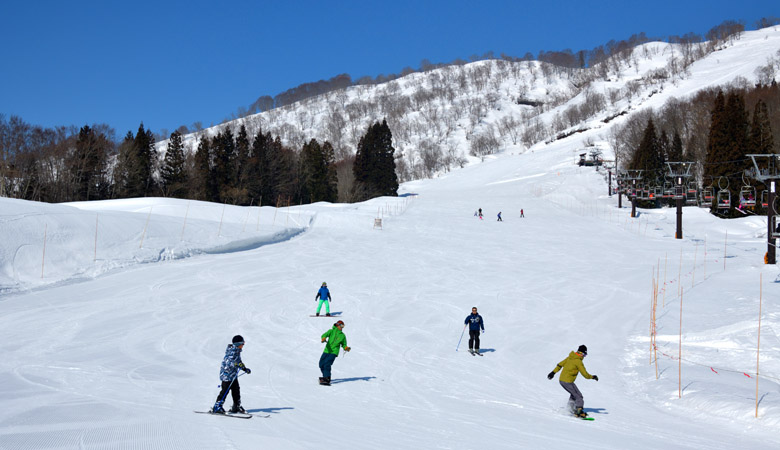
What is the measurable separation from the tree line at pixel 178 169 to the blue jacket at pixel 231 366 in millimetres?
50472

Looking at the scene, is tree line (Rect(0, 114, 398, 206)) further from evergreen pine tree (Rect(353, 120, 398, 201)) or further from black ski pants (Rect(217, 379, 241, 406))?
black ski pants (Rect(217, 379, 241, 406))

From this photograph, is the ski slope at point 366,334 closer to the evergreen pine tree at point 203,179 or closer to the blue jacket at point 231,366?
the blue jacket at point 231,366

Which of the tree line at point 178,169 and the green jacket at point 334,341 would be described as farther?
the tree line at point 178,169

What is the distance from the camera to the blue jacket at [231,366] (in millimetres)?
9109

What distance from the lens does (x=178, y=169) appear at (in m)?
67.6

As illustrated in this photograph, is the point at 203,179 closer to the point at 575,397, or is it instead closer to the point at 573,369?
the point at 573,369

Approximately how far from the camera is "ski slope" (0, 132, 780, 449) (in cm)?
870

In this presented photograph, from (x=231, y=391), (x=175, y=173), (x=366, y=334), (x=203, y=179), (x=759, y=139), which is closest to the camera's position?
(x=231, y=391)

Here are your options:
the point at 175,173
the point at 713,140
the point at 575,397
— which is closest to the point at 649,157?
the point at 713,140

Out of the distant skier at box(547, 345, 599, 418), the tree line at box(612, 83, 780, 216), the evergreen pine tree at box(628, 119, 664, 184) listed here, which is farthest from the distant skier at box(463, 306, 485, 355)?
the evergreen pine tree at box(628, 119, 664, 184)

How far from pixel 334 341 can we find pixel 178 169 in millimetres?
61452

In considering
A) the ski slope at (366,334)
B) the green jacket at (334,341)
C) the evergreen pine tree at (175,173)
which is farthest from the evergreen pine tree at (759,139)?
the evergreen pine tree at (175,173)

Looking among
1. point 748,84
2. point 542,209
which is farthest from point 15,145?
point 748,84

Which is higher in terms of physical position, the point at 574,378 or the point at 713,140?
the point at 713,140
